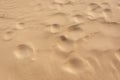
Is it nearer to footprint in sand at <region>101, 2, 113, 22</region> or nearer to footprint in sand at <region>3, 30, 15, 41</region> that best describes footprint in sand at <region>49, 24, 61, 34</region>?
footprint in sand at <region>3, 30, 15, 41</region>

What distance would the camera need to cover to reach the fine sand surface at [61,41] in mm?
1207

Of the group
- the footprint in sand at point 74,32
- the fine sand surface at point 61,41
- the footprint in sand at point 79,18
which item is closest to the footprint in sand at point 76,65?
the fine sand surface at point 61,41

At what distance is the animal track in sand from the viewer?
130 centimetres

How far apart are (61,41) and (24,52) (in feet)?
1.03

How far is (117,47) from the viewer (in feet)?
4.33

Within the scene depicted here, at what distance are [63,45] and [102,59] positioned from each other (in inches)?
12.8

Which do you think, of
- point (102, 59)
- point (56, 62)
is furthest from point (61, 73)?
point (102, 59)

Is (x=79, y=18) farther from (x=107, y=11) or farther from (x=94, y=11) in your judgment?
(x=107, y=11)

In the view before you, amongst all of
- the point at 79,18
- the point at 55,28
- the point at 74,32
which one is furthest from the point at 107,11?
the point at 55,28

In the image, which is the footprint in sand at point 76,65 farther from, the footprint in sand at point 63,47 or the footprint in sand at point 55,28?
the footprint in sand at point 55,28

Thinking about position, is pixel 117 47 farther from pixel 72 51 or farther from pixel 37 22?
pixel 37 22

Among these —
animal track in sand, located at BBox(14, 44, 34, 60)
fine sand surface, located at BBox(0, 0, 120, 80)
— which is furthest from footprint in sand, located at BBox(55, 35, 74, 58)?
animal track in sand, located at BBox(14, 44, 34, 60)

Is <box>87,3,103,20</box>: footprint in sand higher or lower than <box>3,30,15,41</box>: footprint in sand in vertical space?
higher

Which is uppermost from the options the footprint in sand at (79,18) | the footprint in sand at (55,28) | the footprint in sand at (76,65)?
the footprint in sand at (79,18)
